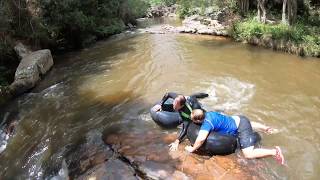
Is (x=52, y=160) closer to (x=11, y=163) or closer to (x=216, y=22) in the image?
(x=11, y=163)

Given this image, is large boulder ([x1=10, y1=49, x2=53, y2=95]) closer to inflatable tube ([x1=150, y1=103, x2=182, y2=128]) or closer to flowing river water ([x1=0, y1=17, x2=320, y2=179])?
flowing river water ([x1=0, y1=17, x2=320, y2=179])

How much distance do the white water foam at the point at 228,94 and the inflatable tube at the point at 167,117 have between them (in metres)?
1.60

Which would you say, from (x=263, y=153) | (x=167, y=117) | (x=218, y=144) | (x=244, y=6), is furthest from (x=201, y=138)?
(x=244, y=6)

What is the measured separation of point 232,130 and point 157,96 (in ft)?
13.9

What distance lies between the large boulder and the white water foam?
260 inches

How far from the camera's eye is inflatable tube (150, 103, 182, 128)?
→ 943 centimetres

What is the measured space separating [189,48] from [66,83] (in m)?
7.00

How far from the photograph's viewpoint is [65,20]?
19.3 m

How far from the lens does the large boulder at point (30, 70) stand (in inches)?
523

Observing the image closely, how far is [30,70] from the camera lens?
14.1 meters

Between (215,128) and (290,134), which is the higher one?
(215,128)

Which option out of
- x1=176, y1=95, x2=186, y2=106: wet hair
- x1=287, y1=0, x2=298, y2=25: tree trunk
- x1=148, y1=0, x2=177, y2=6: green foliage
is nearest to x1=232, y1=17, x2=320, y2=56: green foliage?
x1=287, y1=0, x2=298, y2=25: tree trunk

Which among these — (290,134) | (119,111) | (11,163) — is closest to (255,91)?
(290,134)

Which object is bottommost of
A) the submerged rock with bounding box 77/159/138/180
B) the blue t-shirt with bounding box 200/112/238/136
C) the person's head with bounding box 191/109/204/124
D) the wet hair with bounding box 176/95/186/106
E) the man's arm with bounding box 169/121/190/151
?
the submerged rock with bounding box 77/159/138/180
